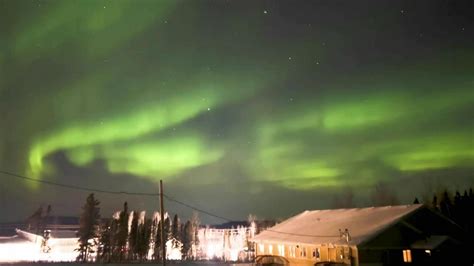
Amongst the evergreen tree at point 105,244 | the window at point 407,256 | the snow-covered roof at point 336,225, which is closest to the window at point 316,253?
the snow-covered roof at point 336,225

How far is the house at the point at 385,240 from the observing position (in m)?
33.2

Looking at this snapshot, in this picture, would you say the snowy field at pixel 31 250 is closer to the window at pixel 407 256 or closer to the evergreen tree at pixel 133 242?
the evergreen tree at pixel 133 242

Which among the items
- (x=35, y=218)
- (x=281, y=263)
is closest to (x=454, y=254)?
(x=281, y=263)

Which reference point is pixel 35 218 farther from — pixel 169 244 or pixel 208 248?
pixel 208 248

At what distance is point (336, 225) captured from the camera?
40.2 m

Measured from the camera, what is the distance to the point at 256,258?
48750 mm

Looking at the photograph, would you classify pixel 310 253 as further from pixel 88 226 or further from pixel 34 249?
pixel 34 249

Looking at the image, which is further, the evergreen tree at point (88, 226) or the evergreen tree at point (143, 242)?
the evergreen tree at point (143, 242)

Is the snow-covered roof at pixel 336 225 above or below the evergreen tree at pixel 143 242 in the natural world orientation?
above

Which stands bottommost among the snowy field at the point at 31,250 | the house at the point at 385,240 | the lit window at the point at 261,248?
the snowy field at the point at 31,250

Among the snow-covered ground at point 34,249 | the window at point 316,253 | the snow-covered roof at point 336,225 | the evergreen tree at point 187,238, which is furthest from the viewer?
the evergreen tree at point 187,238

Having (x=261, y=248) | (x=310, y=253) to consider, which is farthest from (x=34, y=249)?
(x=310, y=253)

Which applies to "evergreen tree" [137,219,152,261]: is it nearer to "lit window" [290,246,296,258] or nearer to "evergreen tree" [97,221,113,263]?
"evergreen tree" [97,221,113,263]

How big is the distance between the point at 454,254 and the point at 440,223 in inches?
114
